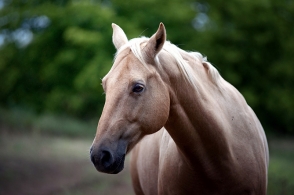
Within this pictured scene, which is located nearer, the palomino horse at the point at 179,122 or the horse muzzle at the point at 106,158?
the horse muzzle at the point at 106,158

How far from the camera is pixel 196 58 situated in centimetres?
365

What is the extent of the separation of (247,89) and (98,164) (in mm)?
12962

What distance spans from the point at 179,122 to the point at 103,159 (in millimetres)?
720

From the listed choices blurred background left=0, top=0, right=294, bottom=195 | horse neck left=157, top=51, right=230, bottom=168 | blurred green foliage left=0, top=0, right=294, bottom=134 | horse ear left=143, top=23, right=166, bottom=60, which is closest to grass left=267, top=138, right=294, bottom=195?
blurred background left=0, top=0, right=294, bottom=195

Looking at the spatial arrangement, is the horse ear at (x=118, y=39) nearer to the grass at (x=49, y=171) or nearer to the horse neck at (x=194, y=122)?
the horse neck at (x=194, y=122)

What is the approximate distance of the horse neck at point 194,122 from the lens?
3.22 meters

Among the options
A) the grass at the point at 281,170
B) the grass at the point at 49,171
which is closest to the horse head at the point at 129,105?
the grass at the point at 281,170

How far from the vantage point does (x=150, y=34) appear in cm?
1473

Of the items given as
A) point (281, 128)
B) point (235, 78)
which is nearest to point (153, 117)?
point (235, 78)

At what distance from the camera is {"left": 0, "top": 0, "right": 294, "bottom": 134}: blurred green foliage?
14.7m

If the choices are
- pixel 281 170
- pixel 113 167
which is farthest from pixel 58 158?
pixel 113 167

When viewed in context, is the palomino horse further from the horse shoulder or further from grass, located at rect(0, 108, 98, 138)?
grass, located at rect(0, 108, 98, 138)

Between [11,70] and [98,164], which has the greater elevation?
[98,164]

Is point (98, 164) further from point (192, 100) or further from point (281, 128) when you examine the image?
point (281, 128)
